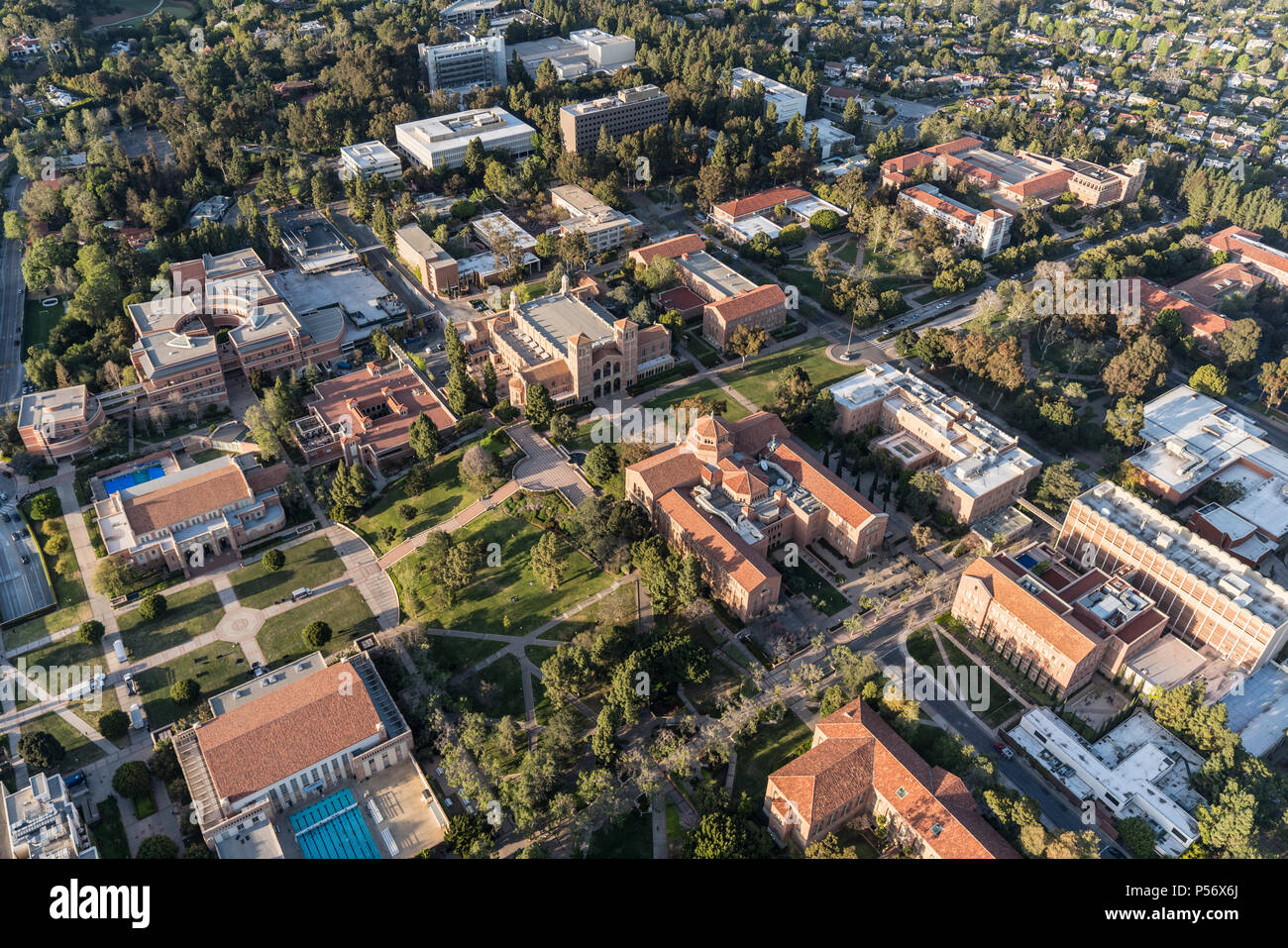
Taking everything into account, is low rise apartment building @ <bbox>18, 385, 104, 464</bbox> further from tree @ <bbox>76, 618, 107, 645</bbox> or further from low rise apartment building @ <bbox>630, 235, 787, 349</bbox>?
Result: low rise apartment building @ <bbox>630, 235, 787, 349</bbox>

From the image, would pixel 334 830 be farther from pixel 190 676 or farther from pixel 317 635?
pixel 190 676

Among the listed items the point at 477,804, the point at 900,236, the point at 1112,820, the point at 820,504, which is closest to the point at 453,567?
the point at 477,804

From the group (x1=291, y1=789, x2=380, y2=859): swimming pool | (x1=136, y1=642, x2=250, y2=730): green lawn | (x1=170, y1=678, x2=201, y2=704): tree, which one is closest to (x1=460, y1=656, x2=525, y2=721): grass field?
(x1=291, y1=789, x2=380, y2=859): swimming pool

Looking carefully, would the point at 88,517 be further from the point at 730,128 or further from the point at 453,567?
the point at 730,128

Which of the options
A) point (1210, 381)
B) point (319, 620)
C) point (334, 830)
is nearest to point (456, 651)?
point (319, 620)

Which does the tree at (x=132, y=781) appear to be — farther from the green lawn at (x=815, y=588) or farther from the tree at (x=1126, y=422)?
the tree at (x=1126, y=422)

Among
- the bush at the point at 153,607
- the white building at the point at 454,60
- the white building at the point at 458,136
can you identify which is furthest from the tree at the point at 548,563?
the white building at the point at 454,60

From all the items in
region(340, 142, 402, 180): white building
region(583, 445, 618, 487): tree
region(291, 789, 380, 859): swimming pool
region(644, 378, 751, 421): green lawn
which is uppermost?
region(340, 142, 402, 180): white building
